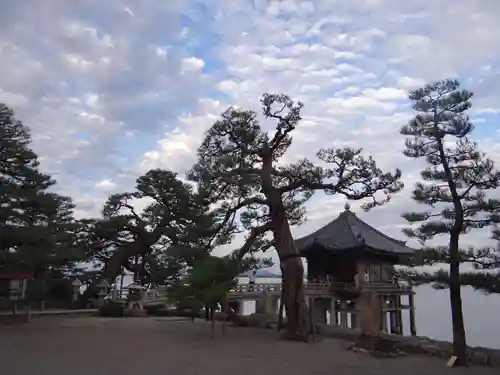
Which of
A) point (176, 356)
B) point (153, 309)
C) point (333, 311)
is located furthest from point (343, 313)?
point (176, 356)

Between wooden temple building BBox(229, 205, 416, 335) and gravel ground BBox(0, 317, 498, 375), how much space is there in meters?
9.65

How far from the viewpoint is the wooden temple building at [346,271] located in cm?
2339

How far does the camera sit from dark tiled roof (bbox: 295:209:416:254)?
23.5 metres

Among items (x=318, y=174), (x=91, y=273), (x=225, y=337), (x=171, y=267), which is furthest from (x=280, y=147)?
(x=91, y=273)

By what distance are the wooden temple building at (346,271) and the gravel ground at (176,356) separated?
965 centimetres

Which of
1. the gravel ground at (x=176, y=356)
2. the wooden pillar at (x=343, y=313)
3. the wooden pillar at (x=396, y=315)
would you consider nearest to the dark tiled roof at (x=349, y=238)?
the wooden pillar at (x=396, y=315)

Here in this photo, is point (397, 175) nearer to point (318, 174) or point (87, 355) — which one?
point (318, 174)

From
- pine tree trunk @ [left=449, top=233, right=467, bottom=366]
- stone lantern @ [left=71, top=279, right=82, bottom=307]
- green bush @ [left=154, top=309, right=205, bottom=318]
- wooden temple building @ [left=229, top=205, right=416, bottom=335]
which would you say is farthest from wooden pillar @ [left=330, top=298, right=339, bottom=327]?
pine tree trunk @ [left=449, top=233, right=467, bottom=366]

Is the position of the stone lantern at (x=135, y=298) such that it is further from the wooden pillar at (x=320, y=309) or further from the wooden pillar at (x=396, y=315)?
the wooden pillar at (x=396, y=315)

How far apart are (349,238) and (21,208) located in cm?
1469

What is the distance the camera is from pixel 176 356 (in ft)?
32.9

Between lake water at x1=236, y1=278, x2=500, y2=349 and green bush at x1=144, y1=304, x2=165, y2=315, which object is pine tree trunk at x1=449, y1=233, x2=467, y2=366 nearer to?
lake water at x1=236, y1=278, x2=500, y2=349

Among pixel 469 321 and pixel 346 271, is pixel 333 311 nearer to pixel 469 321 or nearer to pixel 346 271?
pixel 346 271

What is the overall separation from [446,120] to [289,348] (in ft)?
20.5
